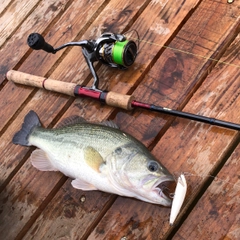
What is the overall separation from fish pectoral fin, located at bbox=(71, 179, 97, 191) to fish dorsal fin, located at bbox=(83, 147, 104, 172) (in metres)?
0.18

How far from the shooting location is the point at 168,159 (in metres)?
2.63

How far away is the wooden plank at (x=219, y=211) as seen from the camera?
234 centimetres

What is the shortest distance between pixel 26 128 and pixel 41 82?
46 cm

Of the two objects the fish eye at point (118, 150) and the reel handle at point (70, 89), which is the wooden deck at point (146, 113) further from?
the fish eye at point (118, 150)

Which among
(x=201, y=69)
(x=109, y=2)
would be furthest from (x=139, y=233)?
(x=109, y=2)

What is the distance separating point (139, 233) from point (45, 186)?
94cm

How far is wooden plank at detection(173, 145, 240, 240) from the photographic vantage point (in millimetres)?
2342

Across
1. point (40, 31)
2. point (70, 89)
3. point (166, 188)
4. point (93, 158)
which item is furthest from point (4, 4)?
point (166, 188)

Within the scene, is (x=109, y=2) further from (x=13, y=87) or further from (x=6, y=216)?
(x=6, y=216)

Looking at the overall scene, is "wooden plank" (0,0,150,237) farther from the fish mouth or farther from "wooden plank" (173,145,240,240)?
"wooden plank" (173,145,240,240)

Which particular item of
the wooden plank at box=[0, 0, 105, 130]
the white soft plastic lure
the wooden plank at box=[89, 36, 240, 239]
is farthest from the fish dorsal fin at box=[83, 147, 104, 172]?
the wooden plank at box=[0, 0, 105, 130]

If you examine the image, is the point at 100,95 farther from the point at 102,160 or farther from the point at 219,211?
the point at 219,211

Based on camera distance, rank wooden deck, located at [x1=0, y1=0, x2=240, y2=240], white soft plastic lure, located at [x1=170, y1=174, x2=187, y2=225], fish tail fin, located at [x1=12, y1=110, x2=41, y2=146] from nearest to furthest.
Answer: white soft plastic lure, located at [x1=170, y1=174, x2=187, y2=225] → wooden deck, located at [x1=0, y1=0, x2=240, y2=240] → fish tail fin, located at [x1=12, y1=110, x2=41, y2=146]

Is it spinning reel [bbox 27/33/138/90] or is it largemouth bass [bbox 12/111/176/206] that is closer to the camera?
largemouth bass [bbox 12/111/176/206]
